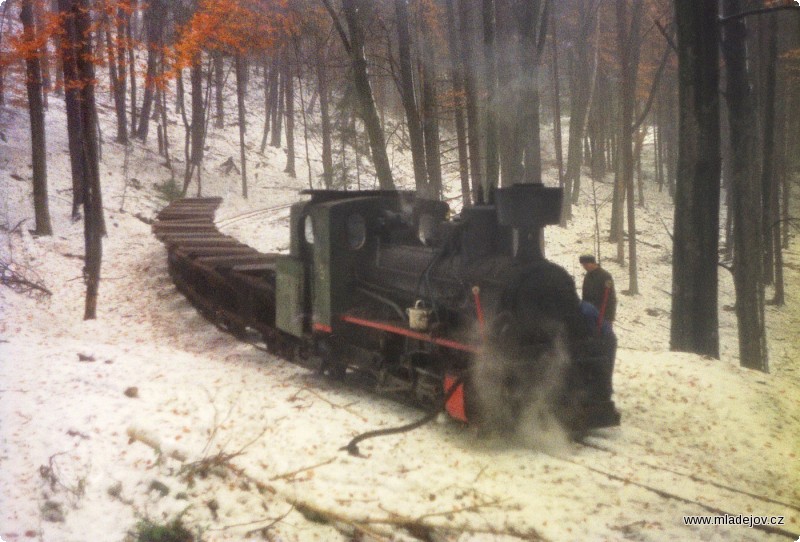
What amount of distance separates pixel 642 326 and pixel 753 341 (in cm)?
532

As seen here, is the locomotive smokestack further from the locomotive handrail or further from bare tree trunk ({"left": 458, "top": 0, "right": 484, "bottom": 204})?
bare tree trunk ({"left": 458, "top": 0, "right": 484, "bottom": 204})

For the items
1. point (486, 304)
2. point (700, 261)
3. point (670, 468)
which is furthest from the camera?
point (700, 261)

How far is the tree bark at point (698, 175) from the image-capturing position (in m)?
8.49

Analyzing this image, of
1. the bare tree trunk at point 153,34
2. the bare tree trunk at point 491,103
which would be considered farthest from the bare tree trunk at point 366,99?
the bare tree trunk at point 153,34

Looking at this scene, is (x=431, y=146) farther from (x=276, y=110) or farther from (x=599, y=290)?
(x=276, y=110)

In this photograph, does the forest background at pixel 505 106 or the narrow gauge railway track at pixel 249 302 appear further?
the forest background at pixel 505 106

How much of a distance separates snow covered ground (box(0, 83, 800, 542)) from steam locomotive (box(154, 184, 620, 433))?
0.37 metres

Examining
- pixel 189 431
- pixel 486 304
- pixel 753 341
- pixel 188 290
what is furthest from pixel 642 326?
pixel 189 431

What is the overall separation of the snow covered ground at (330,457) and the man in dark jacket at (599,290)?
40.1 inches

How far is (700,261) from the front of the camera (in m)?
8.58

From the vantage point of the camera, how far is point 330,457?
5.67 meters

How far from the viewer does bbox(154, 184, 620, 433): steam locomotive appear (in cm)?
611

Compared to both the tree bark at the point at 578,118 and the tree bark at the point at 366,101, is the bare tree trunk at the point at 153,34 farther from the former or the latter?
the tree bark at the point at 578,118

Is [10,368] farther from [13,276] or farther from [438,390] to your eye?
[13,276]
